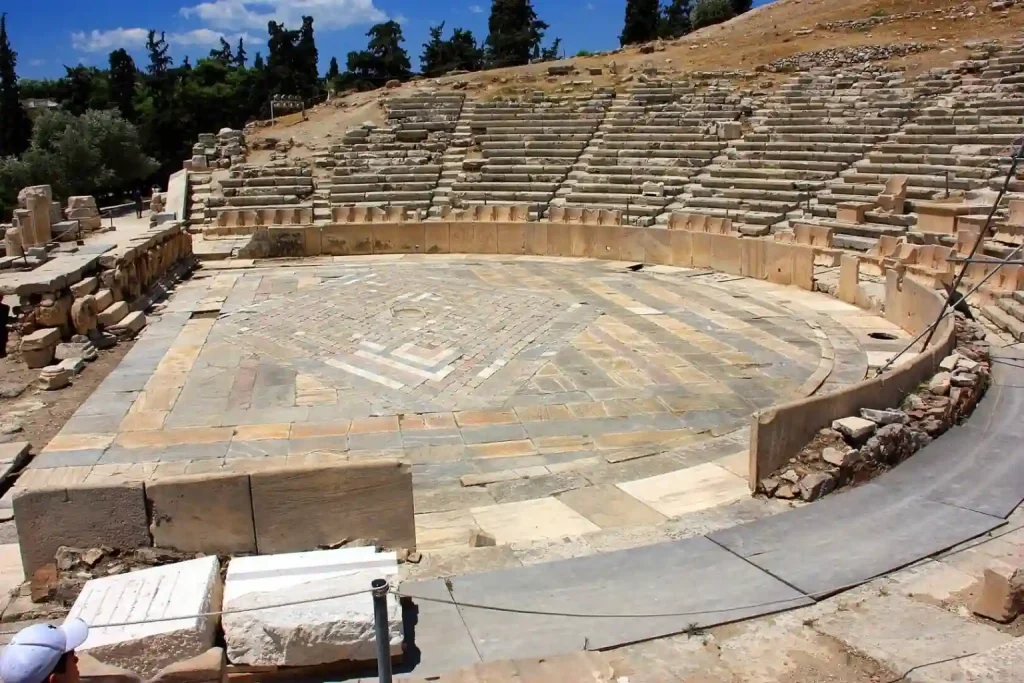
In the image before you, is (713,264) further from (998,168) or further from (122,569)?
(122,569)

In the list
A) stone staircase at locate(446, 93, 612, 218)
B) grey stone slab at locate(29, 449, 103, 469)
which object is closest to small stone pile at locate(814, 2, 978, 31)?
stone staircase at locate(446, 93, 612, 218)

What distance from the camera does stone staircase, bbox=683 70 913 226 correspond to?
20031 mm

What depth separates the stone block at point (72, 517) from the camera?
17.9ft

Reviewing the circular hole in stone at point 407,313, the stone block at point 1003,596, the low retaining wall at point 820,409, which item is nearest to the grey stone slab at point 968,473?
the low retaining wall at point 820,409

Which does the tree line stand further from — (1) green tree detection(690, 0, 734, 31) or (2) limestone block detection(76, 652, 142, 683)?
(2) limestone block detection(76, 652, 142, 683)

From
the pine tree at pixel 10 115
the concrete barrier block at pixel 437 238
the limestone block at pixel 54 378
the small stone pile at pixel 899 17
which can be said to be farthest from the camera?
the pine tree at pixel 10 115

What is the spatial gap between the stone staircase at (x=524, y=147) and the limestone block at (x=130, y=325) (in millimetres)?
10641

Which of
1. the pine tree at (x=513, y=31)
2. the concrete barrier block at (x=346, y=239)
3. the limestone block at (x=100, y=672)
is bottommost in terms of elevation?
the limestone block at (x=100, y=672)

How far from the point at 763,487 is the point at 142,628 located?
4713mm

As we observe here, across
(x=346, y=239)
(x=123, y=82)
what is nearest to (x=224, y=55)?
(x=123, y=82)

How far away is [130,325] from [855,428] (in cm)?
1084

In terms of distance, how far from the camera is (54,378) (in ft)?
35.9

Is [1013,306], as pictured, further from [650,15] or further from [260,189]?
[650,15]

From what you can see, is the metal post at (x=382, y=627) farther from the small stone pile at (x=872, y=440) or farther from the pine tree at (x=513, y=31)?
the pine tree at (x=513, y=31)
